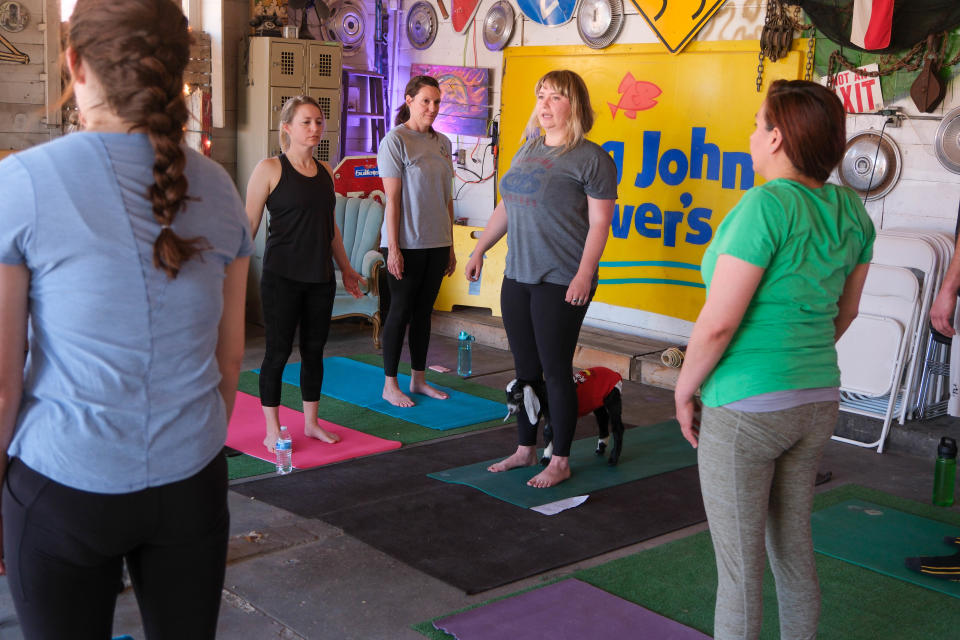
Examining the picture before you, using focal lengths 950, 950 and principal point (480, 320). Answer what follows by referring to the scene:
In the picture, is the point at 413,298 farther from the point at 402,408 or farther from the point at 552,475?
the point at 552,475

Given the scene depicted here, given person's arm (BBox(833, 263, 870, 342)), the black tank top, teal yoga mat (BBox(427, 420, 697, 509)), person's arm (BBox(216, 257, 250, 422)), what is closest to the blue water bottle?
teal yoga mat (BBox(427, 420, 697, 509))

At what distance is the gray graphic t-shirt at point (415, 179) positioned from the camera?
4.76 m

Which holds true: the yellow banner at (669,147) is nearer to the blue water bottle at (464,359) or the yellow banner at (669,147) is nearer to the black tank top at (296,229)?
the blue water bottle at (464,359)

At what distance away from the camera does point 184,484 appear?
133 centimetres

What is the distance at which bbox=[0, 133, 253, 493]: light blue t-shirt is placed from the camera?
3.93ft

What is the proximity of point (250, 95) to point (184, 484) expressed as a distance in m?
6.15

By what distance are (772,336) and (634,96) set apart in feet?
15.0

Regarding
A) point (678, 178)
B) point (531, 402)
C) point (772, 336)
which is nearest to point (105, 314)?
point (772, 336)

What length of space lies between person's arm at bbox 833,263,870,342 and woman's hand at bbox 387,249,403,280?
9.40 ft

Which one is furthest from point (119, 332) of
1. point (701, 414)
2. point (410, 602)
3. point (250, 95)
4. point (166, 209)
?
point (250, 95)

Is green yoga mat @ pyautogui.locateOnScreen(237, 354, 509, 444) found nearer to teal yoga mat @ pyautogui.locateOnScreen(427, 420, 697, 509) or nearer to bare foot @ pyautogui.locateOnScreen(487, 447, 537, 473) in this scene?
teal yoga mat @ pyautogui.locateOnScreen(427, 420, 697, 509)

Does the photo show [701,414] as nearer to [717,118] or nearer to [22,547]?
[22,547]

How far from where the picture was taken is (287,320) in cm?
403

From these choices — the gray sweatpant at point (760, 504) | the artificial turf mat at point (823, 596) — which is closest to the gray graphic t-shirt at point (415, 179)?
the artificial turf mat at point (823, 596)
